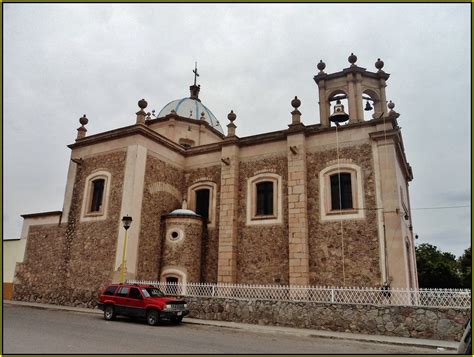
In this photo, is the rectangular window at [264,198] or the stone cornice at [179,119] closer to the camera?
the rectangular window at [264,198]

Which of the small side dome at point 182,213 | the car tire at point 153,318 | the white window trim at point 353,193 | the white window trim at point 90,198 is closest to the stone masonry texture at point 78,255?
the white window trim at point 90,198

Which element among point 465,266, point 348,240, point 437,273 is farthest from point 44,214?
point 465,266

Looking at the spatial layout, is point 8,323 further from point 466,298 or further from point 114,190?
point 466,298

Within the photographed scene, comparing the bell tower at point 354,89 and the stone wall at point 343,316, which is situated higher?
the bell tower at point 354,89

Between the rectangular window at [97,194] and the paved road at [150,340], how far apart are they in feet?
23.1

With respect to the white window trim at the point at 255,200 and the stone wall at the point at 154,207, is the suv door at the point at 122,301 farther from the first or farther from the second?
the white window trim at the point at 255,200

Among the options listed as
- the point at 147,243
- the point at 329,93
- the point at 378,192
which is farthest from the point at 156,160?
the point at 378,192

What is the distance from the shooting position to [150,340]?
839 centimetres

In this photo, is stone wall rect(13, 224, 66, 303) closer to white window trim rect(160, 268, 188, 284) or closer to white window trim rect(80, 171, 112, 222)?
white window trim rect(80, 171, 112, 222)

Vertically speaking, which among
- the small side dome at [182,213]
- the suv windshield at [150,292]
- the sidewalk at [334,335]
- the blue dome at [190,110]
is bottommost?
the sidewalk at [334,335]

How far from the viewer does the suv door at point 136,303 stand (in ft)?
38.5

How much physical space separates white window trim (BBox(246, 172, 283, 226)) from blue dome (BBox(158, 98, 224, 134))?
8826mm

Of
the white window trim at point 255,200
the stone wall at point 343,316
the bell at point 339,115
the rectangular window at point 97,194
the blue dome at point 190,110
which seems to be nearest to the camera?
the stone wall at point 343,316

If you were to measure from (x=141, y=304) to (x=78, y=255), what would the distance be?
6817 mm
